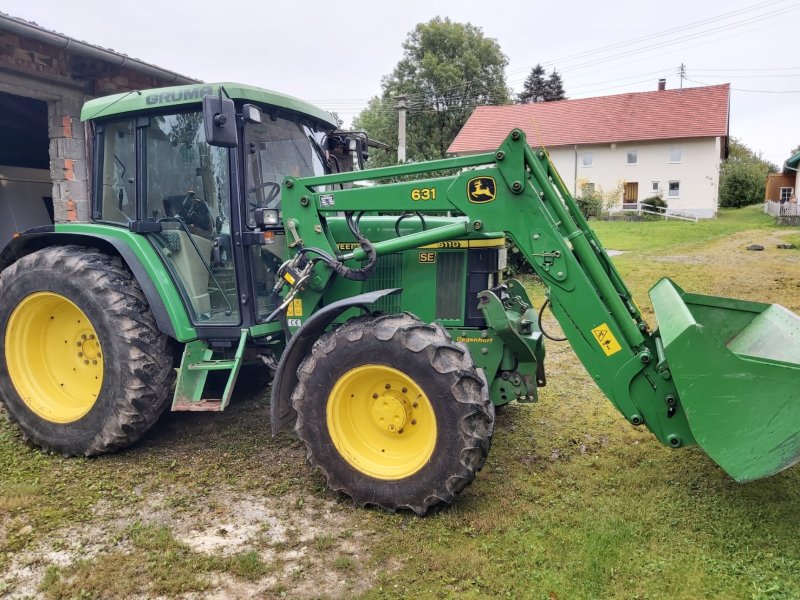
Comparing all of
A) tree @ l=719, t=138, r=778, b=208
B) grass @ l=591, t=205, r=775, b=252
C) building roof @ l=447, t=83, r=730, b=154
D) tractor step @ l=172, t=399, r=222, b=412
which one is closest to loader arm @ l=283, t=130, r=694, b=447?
tractor step @ l=172, t=399, r=222, b=412

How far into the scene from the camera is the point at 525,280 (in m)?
10.3

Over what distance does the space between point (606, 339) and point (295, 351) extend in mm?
1793

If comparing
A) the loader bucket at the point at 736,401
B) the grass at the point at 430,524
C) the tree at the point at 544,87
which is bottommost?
the grass at the point at 430,524

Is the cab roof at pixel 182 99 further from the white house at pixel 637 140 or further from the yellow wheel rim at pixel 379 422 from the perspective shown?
the white house at pixel 637 140

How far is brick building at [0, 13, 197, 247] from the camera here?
22.2 feet

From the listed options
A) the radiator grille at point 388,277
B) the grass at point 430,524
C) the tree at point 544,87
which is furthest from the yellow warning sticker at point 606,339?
the tree at point 544,87

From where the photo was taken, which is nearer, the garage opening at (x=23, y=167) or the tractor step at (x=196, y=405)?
the tractor step at (x=196, y=405)

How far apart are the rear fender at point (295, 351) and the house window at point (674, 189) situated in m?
33.1

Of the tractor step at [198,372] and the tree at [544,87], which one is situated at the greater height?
the tree at [544,87]

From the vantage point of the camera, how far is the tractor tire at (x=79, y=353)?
392 centimetres

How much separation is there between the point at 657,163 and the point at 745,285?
971 inches

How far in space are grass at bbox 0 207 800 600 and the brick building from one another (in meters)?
4.05

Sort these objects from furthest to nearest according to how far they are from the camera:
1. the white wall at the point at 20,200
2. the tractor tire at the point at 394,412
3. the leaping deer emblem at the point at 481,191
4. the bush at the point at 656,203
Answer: the bush at the point at 656,203
the white wall at the point at 20,200
the leaping deer emblem at the point at 481,191
the tractor tire at the point at 394,412

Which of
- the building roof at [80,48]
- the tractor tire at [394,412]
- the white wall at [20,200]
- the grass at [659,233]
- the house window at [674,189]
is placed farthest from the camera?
the house window at [674,189]
